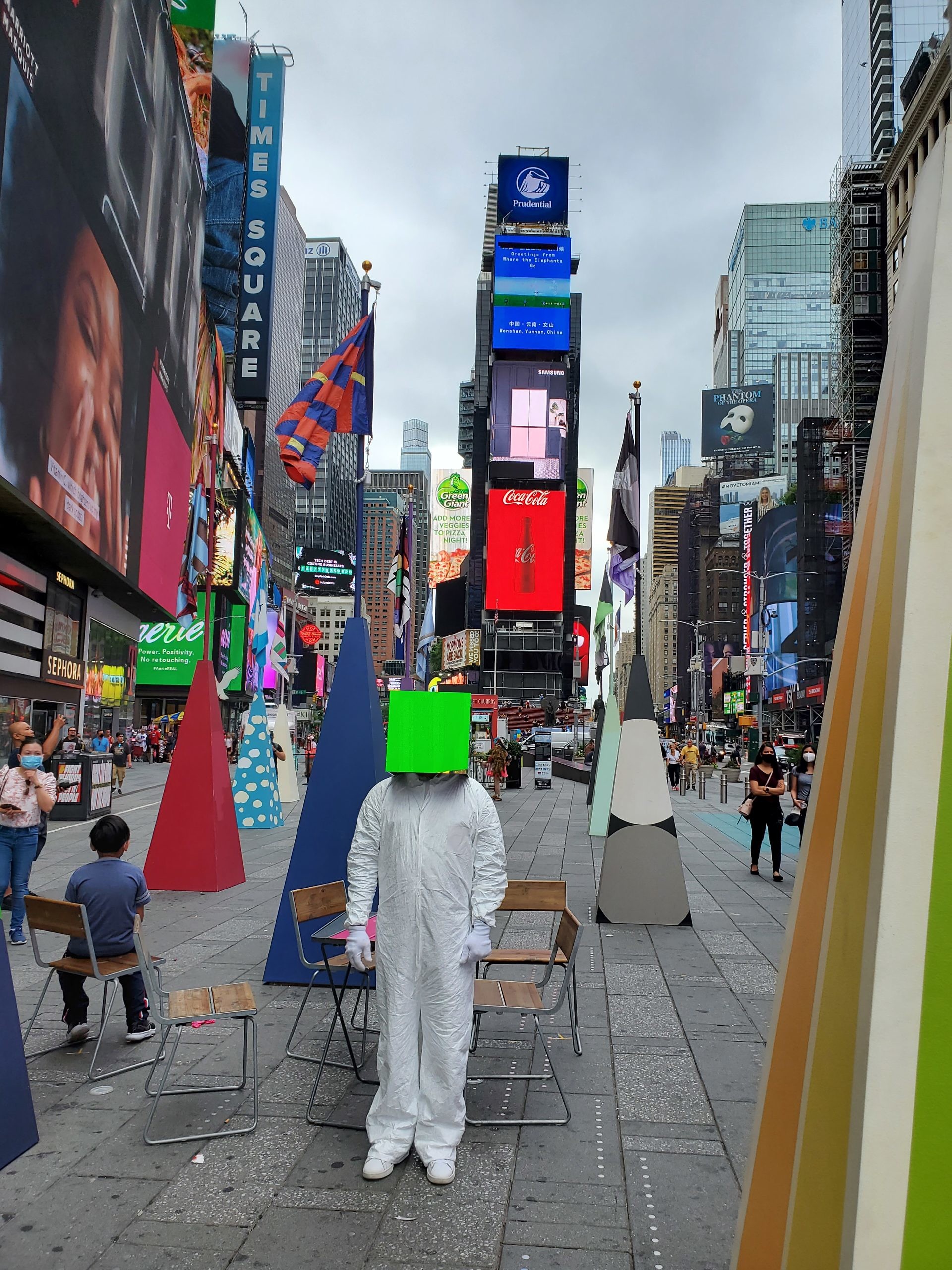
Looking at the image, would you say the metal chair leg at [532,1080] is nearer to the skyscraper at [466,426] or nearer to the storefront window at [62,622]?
the storefront window at [62,622]

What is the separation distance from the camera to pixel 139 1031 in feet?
17.5

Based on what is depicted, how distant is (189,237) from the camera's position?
66.3 feet

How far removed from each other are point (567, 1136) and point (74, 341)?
12637 millimetres

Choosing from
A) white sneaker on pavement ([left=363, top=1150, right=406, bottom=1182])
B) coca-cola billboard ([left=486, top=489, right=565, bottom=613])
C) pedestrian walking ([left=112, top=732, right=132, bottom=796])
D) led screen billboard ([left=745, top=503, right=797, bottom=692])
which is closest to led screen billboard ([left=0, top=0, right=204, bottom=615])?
pedestrian walking ([left=112, top=732, right=132, bottom=796])

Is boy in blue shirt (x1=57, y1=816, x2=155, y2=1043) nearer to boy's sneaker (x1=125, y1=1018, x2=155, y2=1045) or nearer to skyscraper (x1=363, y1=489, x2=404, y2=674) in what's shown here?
boy's sneaker (x1=125, y1=1018, x2=155, y2=1045)

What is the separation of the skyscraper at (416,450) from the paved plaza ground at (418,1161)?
15847 centimetres

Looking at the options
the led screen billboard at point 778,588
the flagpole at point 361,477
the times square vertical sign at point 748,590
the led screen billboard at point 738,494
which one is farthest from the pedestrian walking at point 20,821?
the led screen billboard at point 738,494

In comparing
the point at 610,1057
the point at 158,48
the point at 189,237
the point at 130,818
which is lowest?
the point at 130,818

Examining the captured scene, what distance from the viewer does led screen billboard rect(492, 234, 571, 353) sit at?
69.8 metres

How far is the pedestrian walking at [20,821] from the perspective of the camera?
7227mm

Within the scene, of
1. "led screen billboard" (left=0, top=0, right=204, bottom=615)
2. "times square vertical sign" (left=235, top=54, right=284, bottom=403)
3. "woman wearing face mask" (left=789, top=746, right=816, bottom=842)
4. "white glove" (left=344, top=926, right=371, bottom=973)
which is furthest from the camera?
"times square vertical sign" (left=235, top=54, right=284, bottom=403)

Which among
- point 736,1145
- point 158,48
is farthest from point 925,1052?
point 158,48

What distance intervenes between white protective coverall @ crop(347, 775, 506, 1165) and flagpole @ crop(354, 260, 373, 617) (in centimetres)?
288

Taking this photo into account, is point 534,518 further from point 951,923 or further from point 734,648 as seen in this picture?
point 951,923
